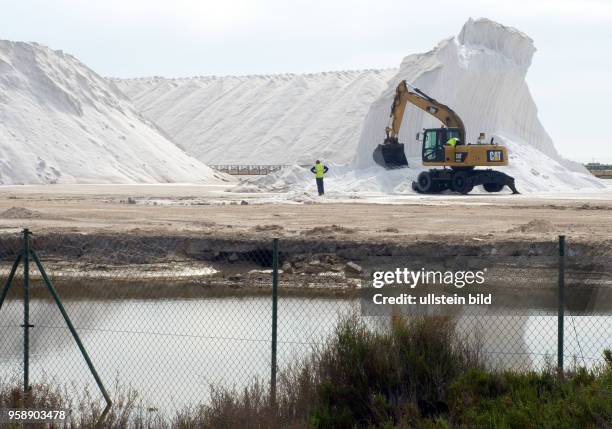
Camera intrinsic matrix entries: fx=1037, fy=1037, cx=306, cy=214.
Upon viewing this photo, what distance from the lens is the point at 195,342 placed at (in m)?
12.0

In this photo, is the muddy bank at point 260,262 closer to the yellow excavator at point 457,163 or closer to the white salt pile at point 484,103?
the yellow excavator at point 457,163

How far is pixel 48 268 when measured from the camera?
18125mm

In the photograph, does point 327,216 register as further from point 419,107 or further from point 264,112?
point 264,112

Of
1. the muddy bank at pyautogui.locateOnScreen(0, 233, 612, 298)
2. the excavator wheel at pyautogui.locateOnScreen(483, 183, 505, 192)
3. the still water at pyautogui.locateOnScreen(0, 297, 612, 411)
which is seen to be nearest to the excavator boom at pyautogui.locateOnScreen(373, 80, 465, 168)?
the excavator wheel at pyautogui.locateOnScreen(483, 183, 505, 192)

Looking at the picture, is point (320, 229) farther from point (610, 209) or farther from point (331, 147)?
point (331, 147)

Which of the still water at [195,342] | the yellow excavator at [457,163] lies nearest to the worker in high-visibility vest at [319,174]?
the yellow excavator at [457,163]

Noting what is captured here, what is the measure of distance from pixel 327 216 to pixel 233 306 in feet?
34.7

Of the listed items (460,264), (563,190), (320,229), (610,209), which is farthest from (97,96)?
(460,264)

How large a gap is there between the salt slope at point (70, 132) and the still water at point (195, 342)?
33.7 meters

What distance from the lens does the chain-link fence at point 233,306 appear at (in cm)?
1022

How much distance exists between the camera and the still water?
1008cm

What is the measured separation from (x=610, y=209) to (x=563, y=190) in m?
13.0

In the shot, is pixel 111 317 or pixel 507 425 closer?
pixel 507 425

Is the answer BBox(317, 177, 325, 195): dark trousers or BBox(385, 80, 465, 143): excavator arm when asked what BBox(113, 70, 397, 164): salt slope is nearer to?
BBox(385, 80, 465, 143): excavator arm
